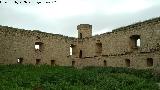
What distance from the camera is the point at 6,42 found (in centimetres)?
2303

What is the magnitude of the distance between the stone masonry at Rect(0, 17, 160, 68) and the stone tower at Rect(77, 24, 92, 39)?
0.15m

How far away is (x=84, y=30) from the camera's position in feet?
101

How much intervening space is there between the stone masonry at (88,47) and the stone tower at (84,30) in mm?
145

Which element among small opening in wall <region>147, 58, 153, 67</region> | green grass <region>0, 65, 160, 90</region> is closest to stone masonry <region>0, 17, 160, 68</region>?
small opening in wall <region>147, 58, 153, 67</region>

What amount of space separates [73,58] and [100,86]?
1528cm

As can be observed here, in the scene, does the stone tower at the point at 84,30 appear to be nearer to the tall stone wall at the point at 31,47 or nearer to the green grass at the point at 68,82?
the tall stone wall at the point at 31,47

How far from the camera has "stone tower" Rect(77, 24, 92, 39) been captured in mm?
30719

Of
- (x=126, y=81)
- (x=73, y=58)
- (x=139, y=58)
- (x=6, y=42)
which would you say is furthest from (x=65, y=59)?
(x=126, y=81)

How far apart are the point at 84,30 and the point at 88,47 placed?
283 centimetres

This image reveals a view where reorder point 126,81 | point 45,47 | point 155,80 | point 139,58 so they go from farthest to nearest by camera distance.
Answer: point 45,47 → point 139,58 → point 155,80 → point 126,81

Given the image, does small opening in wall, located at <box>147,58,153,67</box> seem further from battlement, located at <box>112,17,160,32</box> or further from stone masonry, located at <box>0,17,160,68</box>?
battlement, located at <box>112,17,160,32</box>

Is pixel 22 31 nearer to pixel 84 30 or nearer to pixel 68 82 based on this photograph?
pixel 84 30

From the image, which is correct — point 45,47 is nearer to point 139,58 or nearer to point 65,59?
point 65,59

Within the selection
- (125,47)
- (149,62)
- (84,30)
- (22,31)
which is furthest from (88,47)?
(149,62)
